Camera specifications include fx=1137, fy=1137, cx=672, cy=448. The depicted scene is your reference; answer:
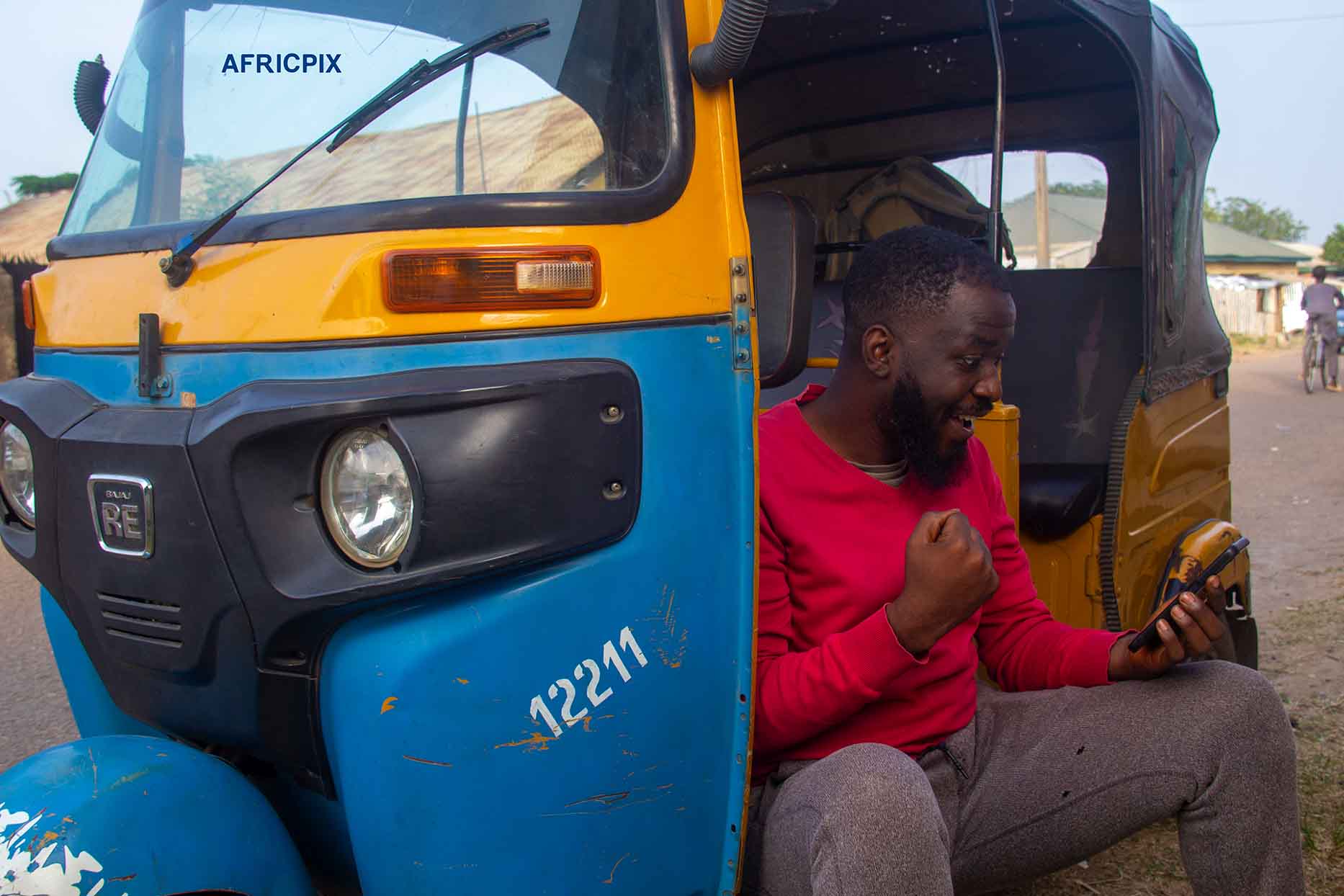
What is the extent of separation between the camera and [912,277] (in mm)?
2113

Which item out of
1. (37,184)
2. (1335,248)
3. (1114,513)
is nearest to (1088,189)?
(1114,513)

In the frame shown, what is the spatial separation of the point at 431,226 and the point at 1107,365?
2762 mm

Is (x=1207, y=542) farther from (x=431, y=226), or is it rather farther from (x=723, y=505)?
(x=431, y=226)

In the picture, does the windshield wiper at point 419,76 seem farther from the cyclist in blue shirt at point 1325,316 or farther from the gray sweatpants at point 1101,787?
the cyclist in blue shirt at point 1325,316

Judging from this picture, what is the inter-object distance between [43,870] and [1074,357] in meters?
3.29

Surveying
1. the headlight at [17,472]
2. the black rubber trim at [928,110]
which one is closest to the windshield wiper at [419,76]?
the headlight at [17,472]

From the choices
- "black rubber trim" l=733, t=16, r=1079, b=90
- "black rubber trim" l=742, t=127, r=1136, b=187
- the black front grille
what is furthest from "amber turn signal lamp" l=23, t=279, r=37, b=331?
"black rubber trim" l=742, t=127, r=1136, b=187

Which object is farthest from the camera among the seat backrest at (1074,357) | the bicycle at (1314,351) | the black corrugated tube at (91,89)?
the bicycle at (1314,351)

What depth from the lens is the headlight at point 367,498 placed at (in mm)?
1613

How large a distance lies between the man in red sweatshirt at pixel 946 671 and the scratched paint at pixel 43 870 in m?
1.02

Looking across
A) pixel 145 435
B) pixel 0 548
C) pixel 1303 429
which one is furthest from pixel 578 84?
pixel 1303 429

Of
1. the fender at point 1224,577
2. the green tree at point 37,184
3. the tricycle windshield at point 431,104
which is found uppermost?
the green tree at point 37,184

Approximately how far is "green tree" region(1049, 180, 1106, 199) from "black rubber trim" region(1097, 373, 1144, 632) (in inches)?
38.8

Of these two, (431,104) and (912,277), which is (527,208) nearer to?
(431,104)
